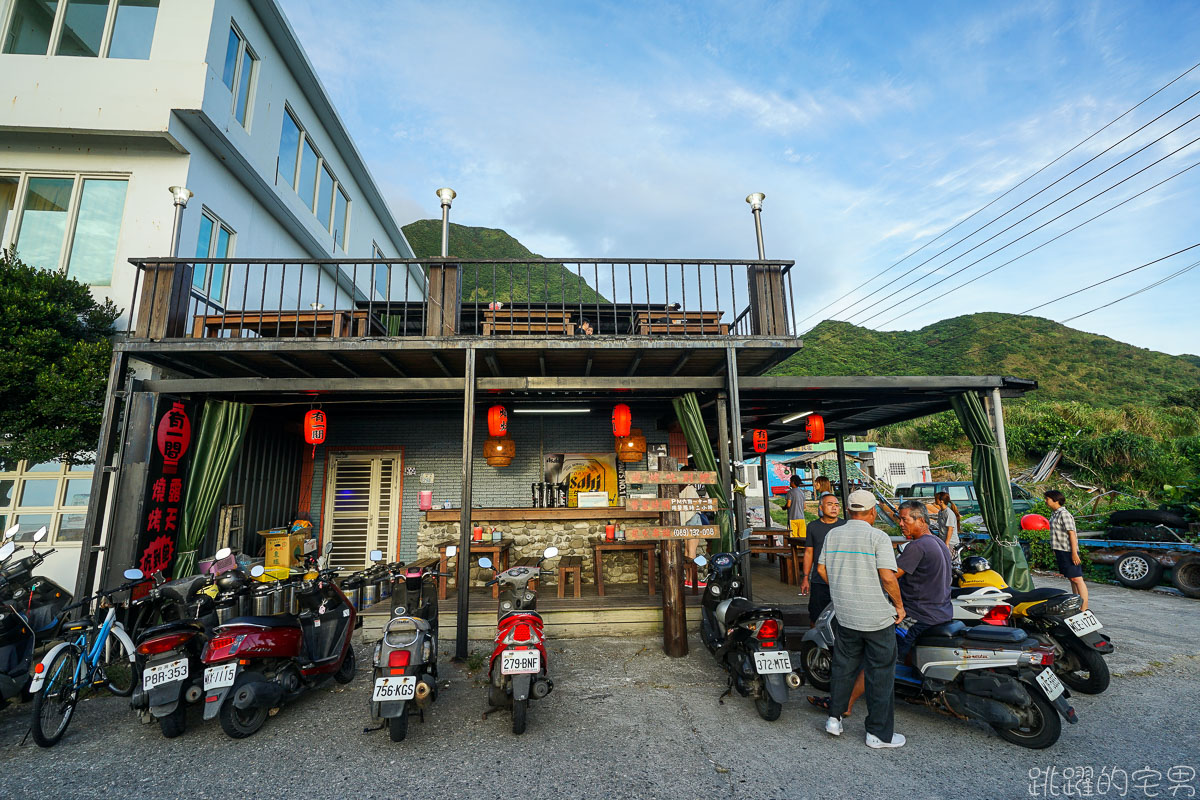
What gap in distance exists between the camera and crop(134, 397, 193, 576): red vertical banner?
18.9 feet

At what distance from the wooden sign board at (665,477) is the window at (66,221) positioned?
799cm

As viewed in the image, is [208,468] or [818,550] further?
[208,468]

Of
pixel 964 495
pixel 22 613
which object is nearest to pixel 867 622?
pixel 22 613

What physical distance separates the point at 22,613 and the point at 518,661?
425 cm

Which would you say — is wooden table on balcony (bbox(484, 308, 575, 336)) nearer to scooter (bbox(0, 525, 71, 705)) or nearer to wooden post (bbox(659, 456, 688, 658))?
wooden post (bbox(659, 456, 688, 658))

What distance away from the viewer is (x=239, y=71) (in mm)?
8727

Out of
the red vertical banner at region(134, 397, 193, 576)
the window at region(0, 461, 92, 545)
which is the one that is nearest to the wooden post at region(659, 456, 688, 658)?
the red vertical banner at region(134, 397, 193, 576)

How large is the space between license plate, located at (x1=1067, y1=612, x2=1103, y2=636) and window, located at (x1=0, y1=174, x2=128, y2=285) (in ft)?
38.5

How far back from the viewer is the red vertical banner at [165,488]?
5773 mm

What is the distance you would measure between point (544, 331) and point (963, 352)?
5009 centimetres

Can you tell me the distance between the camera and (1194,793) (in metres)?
2.71

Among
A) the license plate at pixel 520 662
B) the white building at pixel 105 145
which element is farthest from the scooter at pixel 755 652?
the white building at pixel 105 145

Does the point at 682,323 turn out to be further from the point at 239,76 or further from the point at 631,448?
the point at 239,76

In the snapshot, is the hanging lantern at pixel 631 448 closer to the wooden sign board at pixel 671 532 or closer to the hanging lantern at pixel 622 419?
the hanging lantern at pixel 622 419
